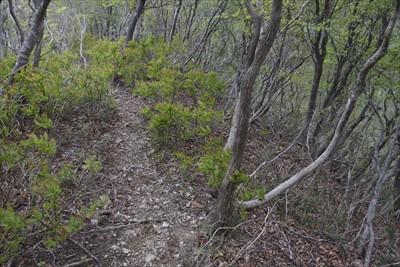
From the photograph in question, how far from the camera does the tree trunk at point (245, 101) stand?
2.56 m

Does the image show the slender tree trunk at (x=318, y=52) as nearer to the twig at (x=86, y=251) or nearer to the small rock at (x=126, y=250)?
the small rock at (x=126, y=250)

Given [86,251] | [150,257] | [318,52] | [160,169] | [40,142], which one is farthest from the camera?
[318,52]

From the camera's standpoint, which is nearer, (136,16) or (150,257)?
(150,257)

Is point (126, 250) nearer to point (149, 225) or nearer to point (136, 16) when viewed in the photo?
point (149, 225)

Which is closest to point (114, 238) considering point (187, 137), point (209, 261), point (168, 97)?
point (209, 261)

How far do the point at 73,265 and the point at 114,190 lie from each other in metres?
1.21

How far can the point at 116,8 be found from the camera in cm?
1372

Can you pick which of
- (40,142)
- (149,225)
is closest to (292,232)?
(149,225)

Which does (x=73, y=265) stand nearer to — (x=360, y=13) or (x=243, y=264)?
(x=243, y=264)

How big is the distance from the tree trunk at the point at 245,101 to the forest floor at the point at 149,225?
286mm

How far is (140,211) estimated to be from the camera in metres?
3.57

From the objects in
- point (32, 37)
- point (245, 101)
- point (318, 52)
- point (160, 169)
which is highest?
point (318, 52)

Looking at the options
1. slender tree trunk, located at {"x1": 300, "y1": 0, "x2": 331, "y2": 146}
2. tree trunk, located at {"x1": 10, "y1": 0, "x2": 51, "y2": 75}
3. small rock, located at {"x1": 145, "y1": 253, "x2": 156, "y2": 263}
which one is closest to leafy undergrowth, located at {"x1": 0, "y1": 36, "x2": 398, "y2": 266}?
tree trunk, located at {"x1": 10, "y1": 0, "x2": 51, "y2": 75}

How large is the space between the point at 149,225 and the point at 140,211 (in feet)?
0.85
